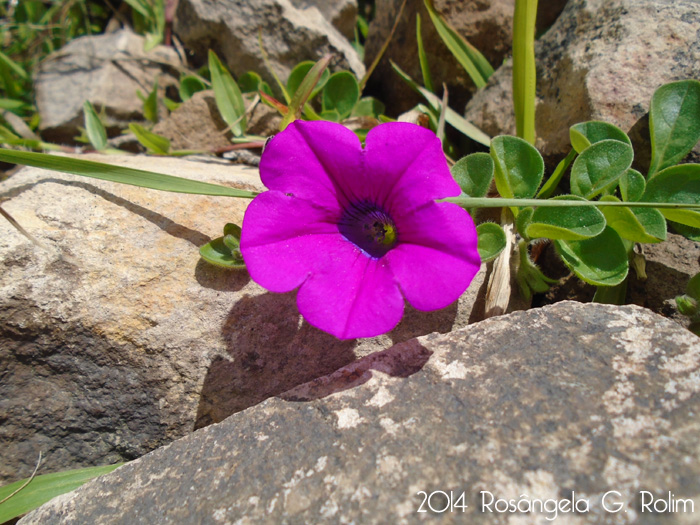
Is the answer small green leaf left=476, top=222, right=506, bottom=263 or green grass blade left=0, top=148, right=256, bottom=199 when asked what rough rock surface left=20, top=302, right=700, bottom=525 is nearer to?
small green leaf left=476, top=222, right=506, bottom=263

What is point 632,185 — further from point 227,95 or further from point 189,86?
point 189,86

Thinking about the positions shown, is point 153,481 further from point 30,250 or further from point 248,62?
point 248,62

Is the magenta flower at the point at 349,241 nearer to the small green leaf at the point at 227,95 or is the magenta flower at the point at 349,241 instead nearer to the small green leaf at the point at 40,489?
the small green leaf at the point at 40,489

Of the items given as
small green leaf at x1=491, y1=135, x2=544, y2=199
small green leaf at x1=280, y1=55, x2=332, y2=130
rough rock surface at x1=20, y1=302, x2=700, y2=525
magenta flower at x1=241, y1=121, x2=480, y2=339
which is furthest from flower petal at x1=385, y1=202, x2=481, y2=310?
small green leaf at x1=280, y1=55, x2=332, y2=130

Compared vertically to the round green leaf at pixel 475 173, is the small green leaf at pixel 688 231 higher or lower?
lower

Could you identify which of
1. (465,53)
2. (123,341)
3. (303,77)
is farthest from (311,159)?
(465,53)

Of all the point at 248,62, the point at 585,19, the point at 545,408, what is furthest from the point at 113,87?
the point at 545,408

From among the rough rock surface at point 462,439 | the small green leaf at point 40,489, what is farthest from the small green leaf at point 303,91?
the small green leaf at point 40,489
